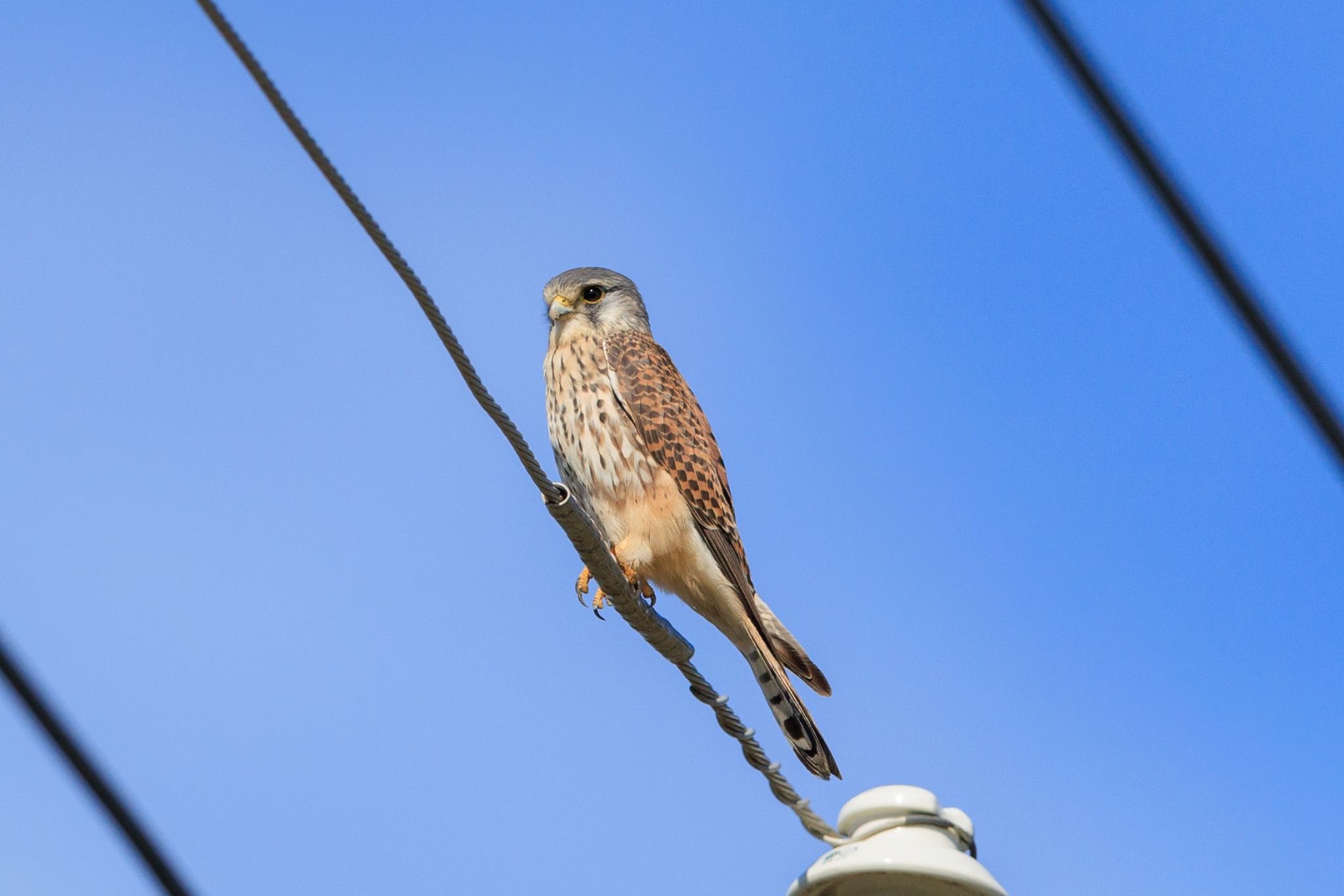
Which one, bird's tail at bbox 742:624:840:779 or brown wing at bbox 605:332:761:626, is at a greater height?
brown wing at bbox 605:332:761:626

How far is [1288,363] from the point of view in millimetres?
1224

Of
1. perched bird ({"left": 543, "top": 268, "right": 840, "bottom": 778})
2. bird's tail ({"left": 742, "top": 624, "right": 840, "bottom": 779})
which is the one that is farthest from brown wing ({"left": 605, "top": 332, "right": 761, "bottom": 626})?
bird's tail ({"left": 742, "top": 624, "right": 840, "bottom": 779})

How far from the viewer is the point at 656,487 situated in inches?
192

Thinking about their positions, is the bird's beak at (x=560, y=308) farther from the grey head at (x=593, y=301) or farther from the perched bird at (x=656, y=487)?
the perched bird at (x=656, y=487)

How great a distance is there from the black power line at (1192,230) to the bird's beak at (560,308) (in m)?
4.26

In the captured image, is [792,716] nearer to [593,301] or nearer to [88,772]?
[593,301]

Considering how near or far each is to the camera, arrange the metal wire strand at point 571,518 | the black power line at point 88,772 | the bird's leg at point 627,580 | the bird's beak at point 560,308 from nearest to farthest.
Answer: the black power line at point 88,772, the metal wire strand at point 571,518, the bird's leg at point 627,580, the bird's beak at point 560,308

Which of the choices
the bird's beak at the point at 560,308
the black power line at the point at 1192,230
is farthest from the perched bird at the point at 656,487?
the black power line at the point at 1192,230

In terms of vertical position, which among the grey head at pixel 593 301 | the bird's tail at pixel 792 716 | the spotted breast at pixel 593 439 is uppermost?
the grey head at pixel 593 301

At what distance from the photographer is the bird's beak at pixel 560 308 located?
553 cm

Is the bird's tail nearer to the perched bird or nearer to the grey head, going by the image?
the perched bird

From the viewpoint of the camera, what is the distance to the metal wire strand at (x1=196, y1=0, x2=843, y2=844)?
5.90 feet

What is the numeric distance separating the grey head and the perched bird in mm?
203

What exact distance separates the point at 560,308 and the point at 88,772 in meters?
4.47
